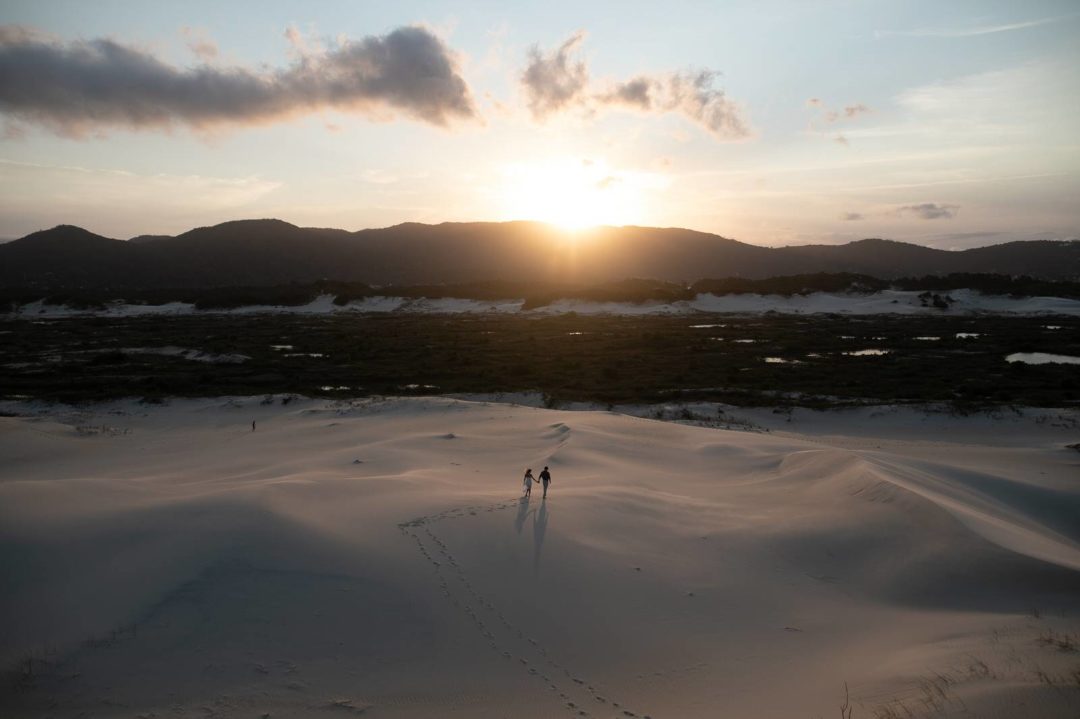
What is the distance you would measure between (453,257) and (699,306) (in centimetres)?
Result: 9049

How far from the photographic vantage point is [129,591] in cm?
912

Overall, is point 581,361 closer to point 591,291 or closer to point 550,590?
point 550,590

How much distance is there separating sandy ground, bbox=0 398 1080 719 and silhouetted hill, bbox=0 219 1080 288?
102069 millimetres

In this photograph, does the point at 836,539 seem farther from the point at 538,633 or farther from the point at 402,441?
the point at 402,441

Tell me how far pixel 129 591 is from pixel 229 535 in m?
1.61

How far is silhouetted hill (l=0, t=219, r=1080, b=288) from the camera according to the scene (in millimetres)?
129000

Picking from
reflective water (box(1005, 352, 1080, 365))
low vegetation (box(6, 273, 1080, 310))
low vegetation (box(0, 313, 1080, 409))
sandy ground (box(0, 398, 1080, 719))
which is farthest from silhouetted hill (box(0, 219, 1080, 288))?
sandy ground (box(0, 398, 1080, 719))

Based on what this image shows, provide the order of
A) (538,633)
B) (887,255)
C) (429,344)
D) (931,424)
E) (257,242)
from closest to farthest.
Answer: (538,633) → (931,424) → (429,344) → (257,242) → (887,255)

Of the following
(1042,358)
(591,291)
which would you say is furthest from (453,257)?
(1042,358)

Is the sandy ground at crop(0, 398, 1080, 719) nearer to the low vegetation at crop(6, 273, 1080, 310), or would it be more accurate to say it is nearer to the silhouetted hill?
the low vegetation at crop(6, 273, 1080, 310)

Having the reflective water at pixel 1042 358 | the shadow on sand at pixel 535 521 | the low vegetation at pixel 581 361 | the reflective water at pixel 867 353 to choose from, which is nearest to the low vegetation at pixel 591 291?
the low vegetation at pixel 581 361

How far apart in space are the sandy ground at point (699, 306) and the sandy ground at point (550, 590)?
189ft

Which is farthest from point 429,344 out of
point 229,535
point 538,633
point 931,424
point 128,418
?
point 538,633

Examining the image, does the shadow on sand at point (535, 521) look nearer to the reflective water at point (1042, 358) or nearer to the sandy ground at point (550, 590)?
the sandy ground at point (550, 590)
